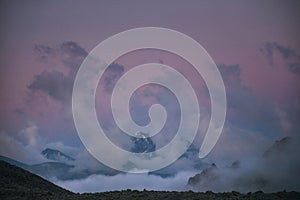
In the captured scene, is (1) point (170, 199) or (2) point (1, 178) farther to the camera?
(2) point (1, 178)

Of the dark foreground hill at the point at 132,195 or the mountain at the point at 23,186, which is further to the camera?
the mountain at the point at 23,186

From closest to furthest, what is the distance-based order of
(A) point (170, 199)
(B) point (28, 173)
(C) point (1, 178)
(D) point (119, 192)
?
(A) point (170, 199)
(D) point (119, 192)
(C) point (1, 178)
(B) point (28, 173)

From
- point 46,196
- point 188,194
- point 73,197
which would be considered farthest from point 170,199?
point 46,196

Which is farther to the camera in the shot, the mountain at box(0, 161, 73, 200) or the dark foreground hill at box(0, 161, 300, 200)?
the mountain at box(0, 161, 73, 200)

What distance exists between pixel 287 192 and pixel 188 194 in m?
6.68

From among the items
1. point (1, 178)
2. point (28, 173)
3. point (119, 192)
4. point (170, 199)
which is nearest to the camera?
point (170, 199)

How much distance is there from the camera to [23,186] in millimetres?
29969

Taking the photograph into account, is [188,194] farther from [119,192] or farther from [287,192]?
[287,192]

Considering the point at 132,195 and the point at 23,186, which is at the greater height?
the point at 23,186

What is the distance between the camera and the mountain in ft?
84.0

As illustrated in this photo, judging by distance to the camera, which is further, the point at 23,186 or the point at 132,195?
the point at 23,186

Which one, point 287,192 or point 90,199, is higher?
point 287,192

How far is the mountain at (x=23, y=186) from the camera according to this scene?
84.0 feet

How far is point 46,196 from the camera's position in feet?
83.6
